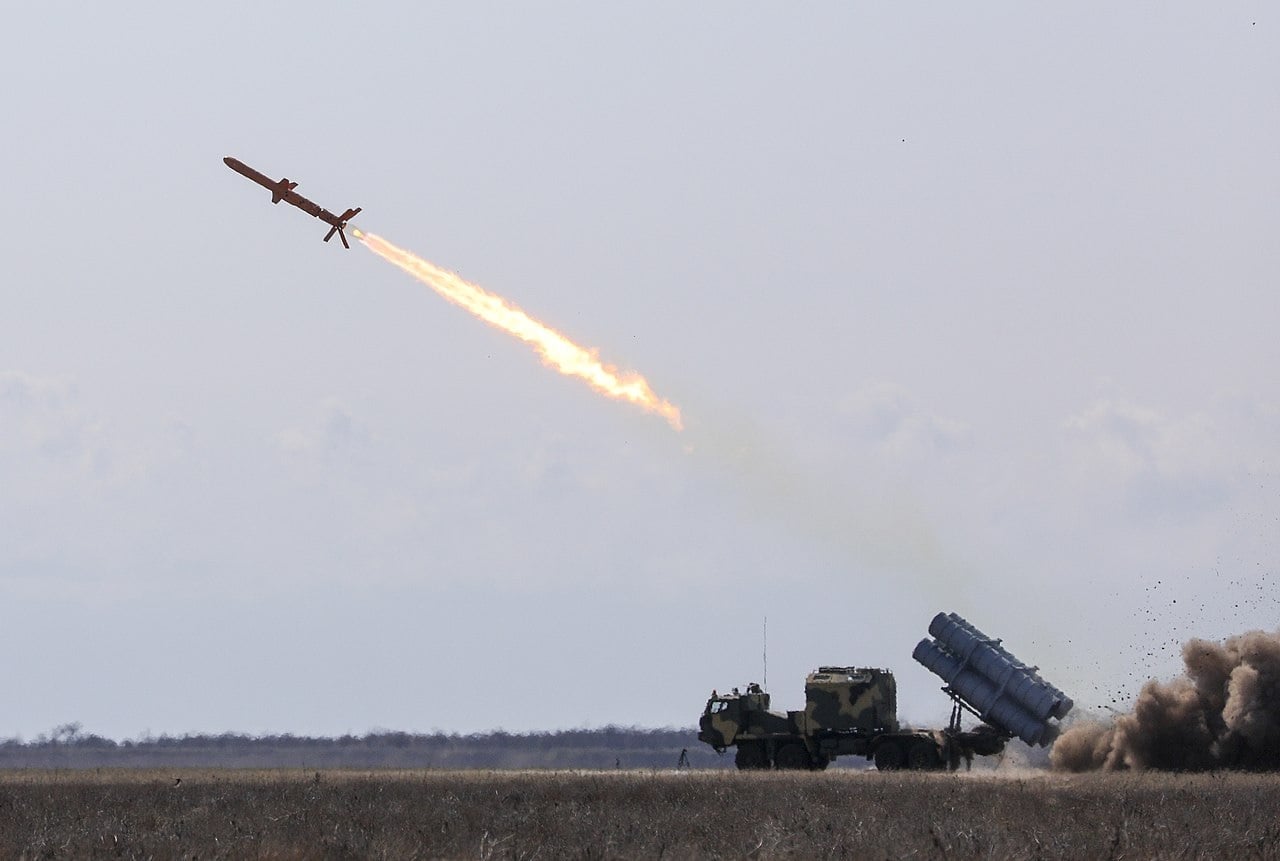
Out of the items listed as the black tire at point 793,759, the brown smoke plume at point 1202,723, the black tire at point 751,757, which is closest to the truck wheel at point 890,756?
the black tire at point 793,759

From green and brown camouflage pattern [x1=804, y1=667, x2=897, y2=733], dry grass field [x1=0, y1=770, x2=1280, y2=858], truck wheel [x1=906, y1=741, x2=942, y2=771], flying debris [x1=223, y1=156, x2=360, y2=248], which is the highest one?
flying debris [x1=223, y1=156, x2=360, y2=248]

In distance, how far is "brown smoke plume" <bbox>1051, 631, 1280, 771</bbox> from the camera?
45344mm

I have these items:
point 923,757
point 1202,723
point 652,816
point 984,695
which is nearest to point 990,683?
point 984,695

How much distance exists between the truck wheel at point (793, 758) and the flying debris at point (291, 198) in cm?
1809

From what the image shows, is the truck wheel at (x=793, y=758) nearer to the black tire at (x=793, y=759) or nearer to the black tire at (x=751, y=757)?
the black tire at (x=793, y=759)

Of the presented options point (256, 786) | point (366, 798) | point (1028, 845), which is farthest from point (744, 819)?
point (256, 786)

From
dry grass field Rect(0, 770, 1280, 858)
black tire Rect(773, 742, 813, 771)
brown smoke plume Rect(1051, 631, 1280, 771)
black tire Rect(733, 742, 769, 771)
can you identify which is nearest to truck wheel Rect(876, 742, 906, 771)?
black tire Rect(773, 742, 813, 771)

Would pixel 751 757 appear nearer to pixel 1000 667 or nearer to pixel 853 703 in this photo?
pixel 853 703

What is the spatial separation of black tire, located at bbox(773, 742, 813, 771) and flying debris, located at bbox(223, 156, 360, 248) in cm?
1810

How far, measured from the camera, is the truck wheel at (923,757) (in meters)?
50.5

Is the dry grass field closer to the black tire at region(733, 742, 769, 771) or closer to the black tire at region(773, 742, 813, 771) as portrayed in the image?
the black tire at region(773, 742, 813, 771)

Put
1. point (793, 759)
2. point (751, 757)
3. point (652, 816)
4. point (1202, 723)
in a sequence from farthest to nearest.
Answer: point (751, 757)
point (793, 759)
point (1202, 723)
point (652, 816)

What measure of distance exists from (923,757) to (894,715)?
5.25 feet

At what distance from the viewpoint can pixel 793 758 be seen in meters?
51.9
